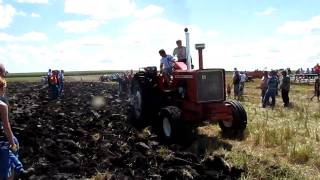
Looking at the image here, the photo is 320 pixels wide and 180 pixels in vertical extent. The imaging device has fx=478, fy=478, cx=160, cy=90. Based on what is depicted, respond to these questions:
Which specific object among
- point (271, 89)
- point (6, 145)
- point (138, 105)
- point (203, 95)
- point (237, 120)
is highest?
point (203, 95)

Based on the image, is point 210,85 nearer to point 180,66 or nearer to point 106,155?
point 180,66

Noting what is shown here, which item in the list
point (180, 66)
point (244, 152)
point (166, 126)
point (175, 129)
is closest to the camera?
point (244, 152)

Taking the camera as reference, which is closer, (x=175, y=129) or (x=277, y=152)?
(x=277, y=152)

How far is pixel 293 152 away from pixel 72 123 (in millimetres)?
6578

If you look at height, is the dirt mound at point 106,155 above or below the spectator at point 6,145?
below

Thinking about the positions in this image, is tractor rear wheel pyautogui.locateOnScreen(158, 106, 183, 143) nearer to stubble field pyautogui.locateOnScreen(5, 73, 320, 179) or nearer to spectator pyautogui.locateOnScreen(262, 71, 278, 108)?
stubble field pyautogui.locateOnScreen(5, 73, 320, 179)

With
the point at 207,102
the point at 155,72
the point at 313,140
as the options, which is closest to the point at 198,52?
the point at 207,102

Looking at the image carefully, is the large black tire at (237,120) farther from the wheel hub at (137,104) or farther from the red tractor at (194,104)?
the wheel hub at (137,104)

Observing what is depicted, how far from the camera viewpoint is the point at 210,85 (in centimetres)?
1028

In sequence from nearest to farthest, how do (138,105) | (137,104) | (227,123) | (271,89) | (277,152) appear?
1. (277,152)
2. (227,123)
3. (138,105)
4. (137,104)
5. (271,89)

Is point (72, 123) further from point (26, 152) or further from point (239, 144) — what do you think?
point (239, 144)

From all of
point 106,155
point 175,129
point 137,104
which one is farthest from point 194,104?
point 106,155

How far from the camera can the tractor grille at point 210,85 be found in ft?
33.3

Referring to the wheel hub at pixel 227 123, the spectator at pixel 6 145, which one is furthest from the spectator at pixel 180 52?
the spectator at pixel 6 145
